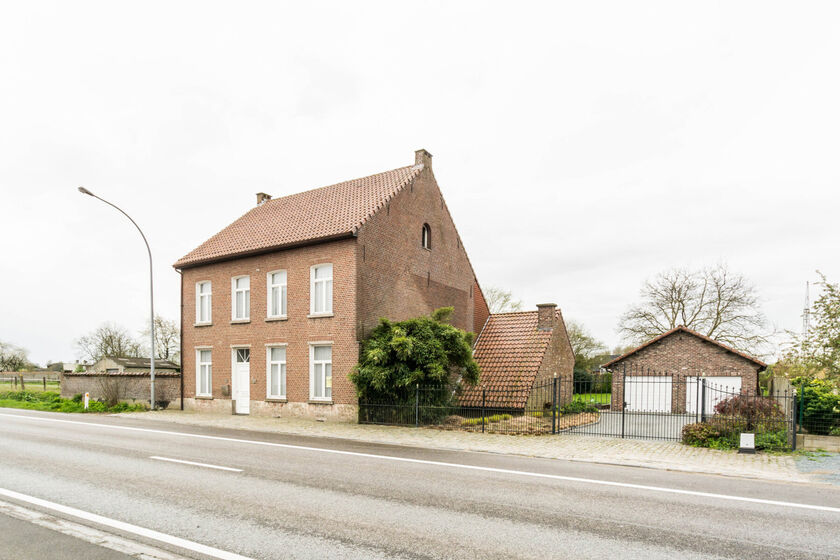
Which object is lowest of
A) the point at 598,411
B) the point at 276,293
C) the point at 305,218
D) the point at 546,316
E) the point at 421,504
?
the point at 598,411

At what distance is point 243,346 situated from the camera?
21.7 metres

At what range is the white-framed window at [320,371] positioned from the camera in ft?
62.8

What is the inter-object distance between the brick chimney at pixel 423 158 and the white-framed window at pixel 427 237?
2.64 metres

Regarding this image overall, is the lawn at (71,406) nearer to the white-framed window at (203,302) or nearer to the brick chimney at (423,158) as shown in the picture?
the white-framed window at (203,302)

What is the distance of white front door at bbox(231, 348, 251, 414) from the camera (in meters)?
21.5

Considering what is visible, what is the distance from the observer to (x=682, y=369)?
2653 cm


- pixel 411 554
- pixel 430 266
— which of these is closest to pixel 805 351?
pixel 430 266

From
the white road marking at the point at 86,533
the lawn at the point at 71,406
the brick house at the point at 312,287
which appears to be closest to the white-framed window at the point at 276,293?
Answer: the brick house at the point at 312,287

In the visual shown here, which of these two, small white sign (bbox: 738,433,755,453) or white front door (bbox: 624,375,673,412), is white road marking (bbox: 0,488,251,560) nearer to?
small white sign (bbox: 738,433,755,453)

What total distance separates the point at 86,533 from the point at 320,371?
1372cm

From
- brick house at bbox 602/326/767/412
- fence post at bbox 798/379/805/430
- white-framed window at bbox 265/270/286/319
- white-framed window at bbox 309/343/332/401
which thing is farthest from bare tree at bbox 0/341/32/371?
fence post at bbox 798/379/805/430

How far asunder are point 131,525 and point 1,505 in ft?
7.25

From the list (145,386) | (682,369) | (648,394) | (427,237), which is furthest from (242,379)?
(682,369)

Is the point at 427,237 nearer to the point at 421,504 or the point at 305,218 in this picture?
the point at 305,218
